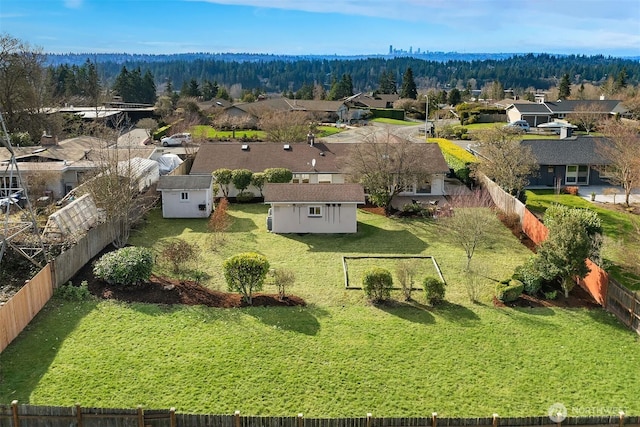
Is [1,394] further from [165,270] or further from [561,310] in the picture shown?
[561,310]

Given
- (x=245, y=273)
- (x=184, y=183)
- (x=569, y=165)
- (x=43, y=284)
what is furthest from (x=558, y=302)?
(x=569, y=165)

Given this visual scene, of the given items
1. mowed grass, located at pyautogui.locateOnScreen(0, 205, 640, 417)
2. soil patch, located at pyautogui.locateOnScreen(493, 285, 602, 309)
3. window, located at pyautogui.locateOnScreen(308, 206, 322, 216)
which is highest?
window, located at pyautogui.locateOnScreen(308, 206, 322, 216)

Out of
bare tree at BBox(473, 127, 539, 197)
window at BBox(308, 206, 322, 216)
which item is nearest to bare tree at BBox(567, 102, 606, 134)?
bare tree at BBox(473, 127, 539, 197)

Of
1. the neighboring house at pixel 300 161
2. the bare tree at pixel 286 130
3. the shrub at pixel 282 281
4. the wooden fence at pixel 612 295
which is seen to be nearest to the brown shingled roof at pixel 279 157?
the neighboring house at pixel 300 161

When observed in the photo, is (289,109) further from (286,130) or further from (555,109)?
(555,109)

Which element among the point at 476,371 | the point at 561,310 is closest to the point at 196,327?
the point at 476,371

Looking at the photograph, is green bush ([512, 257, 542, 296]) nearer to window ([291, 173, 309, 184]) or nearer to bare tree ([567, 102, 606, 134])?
window ([291, 173, 309, 184])
